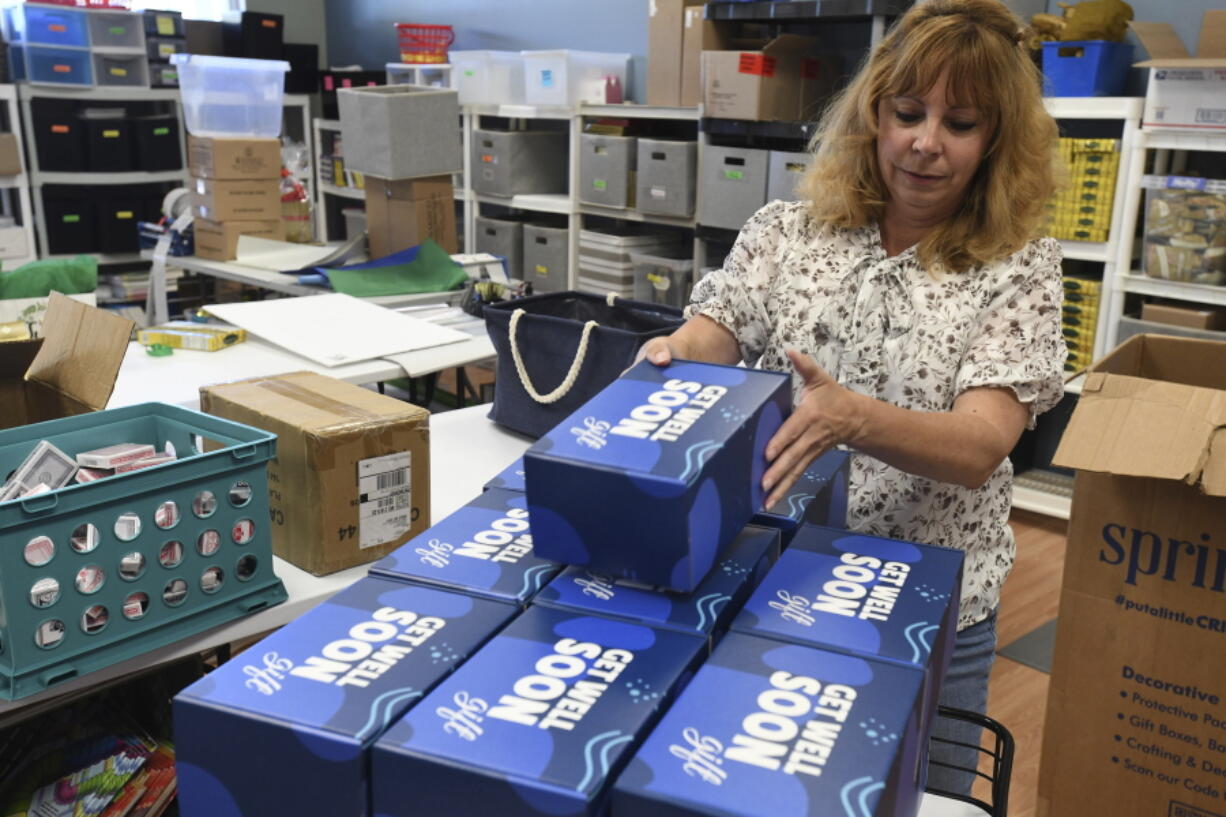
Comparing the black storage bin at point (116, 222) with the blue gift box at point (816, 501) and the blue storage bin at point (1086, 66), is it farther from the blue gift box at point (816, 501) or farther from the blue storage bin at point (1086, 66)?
the blue gift box at point (816, 501)

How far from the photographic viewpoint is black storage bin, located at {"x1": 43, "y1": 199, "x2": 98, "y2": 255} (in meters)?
5.31

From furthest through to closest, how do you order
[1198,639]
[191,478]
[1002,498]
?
[1198,639] < [1002,498] < [191,478]

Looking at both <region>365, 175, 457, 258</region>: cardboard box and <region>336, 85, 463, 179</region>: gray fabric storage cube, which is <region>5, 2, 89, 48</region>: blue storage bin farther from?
<region>365, 175, 457, 258</region>: cardboard box

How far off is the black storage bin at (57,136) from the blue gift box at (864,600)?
210 inches

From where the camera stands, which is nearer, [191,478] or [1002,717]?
[191,478]

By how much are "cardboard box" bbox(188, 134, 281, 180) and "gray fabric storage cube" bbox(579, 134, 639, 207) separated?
1.29 m

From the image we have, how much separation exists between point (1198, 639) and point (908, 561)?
0.82 meters

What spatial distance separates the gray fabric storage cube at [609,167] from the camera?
4.39m

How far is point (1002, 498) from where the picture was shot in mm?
1298

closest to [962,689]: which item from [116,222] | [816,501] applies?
[816,501]

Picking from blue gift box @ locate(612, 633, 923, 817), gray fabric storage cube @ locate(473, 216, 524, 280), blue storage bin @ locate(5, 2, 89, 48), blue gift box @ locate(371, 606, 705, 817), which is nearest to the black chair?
blue gift box @ locate(612, 633, 923, 817)

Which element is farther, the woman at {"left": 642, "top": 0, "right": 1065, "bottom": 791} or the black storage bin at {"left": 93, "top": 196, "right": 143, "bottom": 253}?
the black storage bin at {"left": 93, "top": 196, "right": 143, "bottom": 253}

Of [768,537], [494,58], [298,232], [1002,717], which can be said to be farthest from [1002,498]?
[494,58]

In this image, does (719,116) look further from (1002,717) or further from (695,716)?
(695,716)
